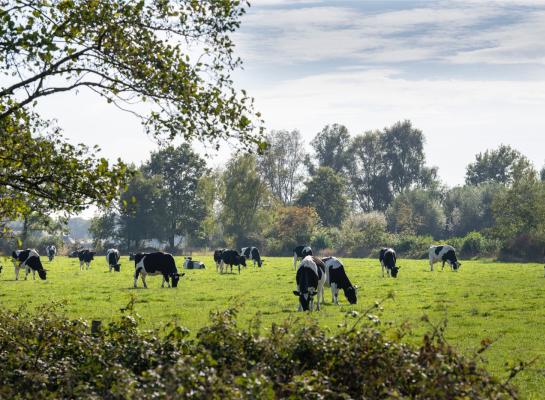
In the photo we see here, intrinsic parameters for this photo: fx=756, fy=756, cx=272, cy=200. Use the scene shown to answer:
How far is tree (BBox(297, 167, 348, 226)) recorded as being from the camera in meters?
120

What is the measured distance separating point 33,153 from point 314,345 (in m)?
7.37

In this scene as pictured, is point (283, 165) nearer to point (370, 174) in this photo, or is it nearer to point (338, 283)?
point (370, 174)

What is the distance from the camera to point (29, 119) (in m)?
15.4

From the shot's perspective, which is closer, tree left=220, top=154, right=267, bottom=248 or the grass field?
the grass field

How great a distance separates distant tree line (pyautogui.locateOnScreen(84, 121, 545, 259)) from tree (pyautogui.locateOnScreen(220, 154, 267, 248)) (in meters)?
0.15

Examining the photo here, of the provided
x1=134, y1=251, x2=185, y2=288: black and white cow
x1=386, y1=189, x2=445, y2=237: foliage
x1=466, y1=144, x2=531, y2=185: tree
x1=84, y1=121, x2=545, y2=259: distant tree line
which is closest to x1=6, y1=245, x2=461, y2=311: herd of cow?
x1=134, y1=251, x2=185, y2=288: black and white cow

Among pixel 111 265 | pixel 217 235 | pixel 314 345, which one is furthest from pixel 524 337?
pixel 217 235

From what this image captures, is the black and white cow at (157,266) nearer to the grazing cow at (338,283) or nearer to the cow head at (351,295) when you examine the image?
the grazing cow at (338,283)

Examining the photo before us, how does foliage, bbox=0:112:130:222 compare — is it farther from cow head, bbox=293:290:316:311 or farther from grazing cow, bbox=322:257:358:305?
grazing cow, bbox=322:257:358:305

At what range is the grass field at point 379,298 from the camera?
18.7 metres

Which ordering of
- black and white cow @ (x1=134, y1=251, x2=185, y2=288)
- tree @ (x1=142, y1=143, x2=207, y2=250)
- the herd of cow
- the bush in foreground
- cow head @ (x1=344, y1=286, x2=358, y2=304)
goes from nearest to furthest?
the bush in foreground, the herd of cow, cow head @ (x1=344, y1=286, x2=358, y2=304), black and white cow @ (x1=134, y1=251, x2=185, y2=288), tree @ (x1=142, y1=143, x2=207, y2=250)

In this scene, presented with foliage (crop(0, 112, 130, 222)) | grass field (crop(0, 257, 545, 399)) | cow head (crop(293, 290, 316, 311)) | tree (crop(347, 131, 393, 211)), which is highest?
tree (crop(347, 131, 393, 211))

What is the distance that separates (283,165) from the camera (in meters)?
132

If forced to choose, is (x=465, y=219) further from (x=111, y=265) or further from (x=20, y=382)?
(x=20, y=382)
